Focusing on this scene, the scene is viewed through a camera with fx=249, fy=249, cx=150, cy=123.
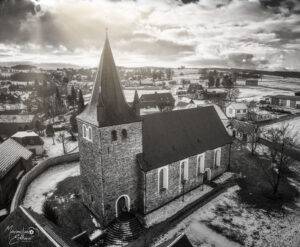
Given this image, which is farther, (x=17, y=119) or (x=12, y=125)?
(x=17, y=119)

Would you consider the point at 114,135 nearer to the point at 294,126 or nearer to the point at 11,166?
the point at 11,166

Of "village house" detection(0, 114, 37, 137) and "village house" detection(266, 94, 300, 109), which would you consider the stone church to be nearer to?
"village house" detection(0, 114, 37, 137)

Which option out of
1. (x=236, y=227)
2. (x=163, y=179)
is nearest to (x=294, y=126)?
(x=236, y=227)

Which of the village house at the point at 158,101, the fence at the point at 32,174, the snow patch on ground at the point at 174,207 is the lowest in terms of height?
the snow patch on ground at the point at 174,207

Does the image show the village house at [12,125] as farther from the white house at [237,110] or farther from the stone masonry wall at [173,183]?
the white house at [237,110]

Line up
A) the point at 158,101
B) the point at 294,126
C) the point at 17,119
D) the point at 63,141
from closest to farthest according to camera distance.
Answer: the point at 63,141 < the point at 294,126 < the point at 17,119 < the point at 158,101

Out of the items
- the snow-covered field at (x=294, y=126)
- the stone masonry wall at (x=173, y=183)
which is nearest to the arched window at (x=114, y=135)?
the stone masonry wall at (x=173, y=183)
